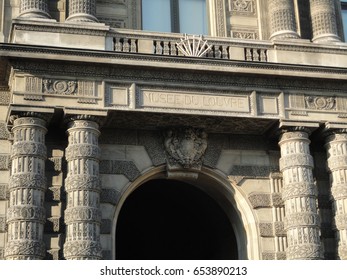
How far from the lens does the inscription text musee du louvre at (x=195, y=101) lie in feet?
61.9

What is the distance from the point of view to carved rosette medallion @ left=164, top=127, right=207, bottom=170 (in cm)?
1975

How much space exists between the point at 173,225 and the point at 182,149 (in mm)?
6926

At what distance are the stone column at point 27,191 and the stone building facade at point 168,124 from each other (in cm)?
3

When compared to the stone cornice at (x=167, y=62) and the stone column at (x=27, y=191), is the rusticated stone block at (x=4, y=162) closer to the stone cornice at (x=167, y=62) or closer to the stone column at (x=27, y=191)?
the stone column at (x=27, y=191)

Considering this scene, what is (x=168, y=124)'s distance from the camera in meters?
19.6

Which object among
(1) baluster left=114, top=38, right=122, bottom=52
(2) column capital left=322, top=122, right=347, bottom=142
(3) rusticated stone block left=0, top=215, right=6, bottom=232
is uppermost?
(1) baluster left=114, top=38, right=122, bottom=52

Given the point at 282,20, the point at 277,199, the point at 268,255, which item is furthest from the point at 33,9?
the point at 268,255

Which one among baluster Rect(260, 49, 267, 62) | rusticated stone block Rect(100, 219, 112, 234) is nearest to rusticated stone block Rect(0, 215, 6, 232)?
rusticated stone block Rect(100, 219, 112, 234)

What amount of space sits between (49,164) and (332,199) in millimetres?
7449

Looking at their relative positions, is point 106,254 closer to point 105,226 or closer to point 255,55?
point 105,226

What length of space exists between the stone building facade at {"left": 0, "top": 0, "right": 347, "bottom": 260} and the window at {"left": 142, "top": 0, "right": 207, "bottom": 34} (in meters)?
0.47

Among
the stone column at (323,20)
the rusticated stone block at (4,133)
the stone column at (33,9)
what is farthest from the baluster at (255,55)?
the rusticated stone block at (4,133)

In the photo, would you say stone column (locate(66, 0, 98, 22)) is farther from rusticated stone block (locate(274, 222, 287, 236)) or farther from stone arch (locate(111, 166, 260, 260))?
rusticated stone block (locate(274, 222, 287, 236))

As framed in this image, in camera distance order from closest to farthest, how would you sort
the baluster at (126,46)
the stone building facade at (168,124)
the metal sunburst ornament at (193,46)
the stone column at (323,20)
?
the stone building facade at (168,124) < the baluster at (126,46) < the metal sunburst ornament at (193,46) < the stone column at (323,20)
